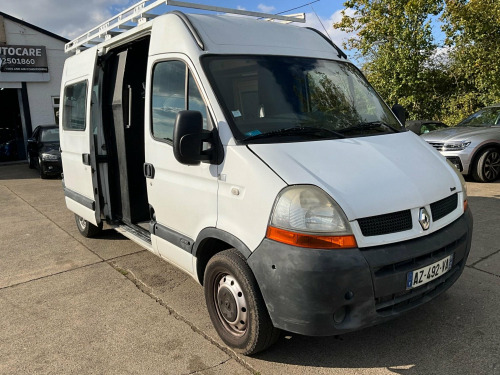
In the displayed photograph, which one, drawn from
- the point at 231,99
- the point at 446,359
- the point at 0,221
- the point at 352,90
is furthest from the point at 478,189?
the point at 0,221

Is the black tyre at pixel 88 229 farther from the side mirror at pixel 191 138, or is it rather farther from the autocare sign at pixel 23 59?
the autocare sign at pixel 23 59

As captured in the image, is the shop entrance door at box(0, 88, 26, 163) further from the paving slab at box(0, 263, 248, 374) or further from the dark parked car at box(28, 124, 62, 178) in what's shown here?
the paving slab at box(0, 263, 248, 374)

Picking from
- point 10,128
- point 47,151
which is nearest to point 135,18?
point 47,151

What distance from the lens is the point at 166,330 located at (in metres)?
3.35

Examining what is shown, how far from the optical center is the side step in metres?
4.17

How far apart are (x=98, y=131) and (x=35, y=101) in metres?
14.6

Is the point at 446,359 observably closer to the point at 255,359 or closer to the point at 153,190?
the point at 255,359

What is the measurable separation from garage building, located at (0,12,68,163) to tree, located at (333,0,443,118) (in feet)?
41.4

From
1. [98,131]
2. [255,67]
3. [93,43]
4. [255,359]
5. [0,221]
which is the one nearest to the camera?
[255,359]

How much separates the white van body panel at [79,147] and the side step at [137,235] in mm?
449

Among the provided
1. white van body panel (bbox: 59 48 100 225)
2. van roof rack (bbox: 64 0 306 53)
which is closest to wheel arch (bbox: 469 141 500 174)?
van roof rack (bbox: 64 0 306 53)

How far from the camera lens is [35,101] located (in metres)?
17.4

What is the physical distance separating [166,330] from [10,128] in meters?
19.9

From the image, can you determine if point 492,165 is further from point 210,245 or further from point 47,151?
point 47,151
